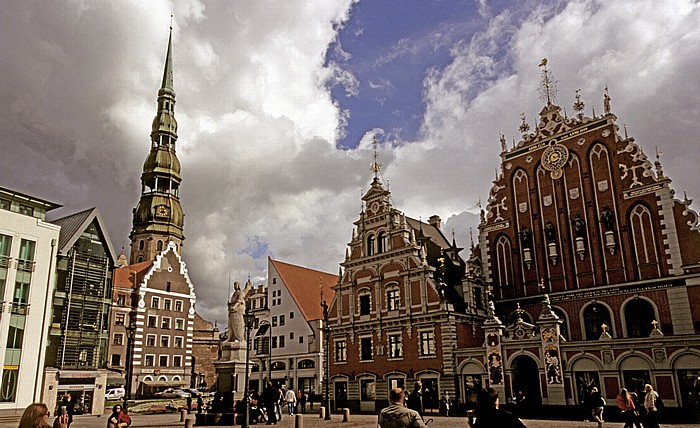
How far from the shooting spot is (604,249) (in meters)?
34.3

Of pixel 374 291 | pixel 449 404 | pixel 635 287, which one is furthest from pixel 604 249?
pixel 374 291

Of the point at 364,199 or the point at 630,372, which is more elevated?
the point at 364,199

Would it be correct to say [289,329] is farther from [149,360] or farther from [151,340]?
[149,360]

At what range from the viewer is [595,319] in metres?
33.7

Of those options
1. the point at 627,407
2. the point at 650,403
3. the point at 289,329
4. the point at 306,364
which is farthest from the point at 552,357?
the point at 289,329

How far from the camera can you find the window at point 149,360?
5603 cm

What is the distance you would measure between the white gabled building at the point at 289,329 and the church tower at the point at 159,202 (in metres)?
23.8

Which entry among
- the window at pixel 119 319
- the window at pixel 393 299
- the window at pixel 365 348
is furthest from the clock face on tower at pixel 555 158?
the window at pixel 119 319

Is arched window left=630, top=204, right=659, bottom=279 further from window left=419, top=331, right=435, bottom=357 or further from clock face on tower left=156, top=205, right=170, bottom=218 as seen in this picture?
clock face on tower left=156, top=205, right=170, bottom=218

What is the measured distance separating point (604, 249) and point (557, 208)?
4.24m

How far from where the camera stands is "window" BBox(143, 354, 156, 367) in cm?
5603

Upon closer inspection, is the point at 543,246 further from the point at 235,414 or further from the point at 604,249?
the point at 235,414

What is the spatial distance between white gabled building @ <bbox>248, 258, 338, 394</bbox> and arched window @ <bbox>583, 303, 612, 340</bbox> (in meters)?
23.8

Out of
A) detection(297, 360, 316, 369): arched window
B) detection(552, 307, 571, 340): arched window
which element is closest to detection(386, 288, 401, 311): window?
detection(552, 307, 571, 340): arched window
